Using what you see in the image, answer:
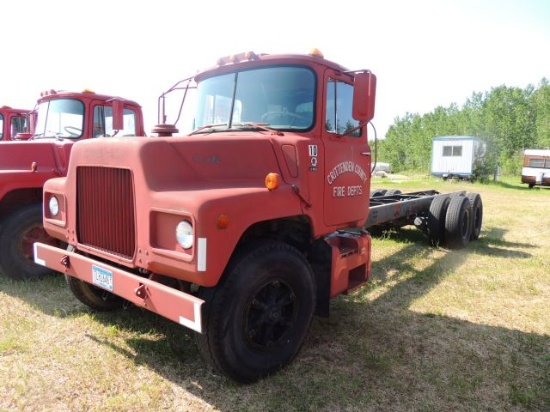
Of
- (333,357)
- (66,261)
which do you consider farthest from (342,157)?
(66,261)

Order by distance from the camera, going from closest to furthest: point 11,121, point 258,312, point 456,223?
point 258,312
point 456,223
point 11,121

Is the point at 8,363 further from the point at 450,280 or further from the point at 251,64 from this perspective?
the point at 450,280

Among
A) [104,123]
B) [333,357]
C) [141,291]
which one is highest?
[104,123]

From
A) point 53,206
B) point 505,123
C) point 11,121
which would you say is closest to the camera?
point 53,206

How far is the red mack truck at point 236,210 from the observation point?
273 cm

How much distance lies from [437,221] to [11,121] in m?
8.38

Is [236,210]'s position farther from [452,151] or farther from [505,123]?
[505,123]

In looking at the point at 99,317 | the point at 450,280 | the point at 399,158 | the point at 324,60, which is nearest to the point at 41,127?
the point at 99,317

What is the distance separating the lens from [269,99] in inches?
140

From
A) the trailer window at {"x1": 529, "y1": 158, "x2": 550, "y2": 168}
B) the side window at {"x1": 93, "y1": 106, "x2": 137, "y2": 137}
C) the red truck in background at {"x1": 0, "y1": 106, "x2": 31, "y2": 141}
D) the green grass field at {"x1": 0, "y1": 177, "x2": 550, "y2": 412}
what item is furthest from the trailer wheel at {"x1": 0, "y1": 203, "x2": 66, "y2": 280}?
the trailer window at {"x1": 529, "y1": 158, "x2": 550, "y2": 168}

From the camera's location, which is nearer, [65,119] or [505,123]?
[65,119]

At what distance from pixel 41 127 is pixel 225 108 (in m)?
3.99

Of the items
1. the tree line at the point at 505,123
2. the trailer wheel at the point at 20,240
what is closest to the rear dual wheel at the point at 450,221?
the trailer wheel at the point at 20,240

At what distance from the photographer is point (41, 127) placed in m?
6.33
